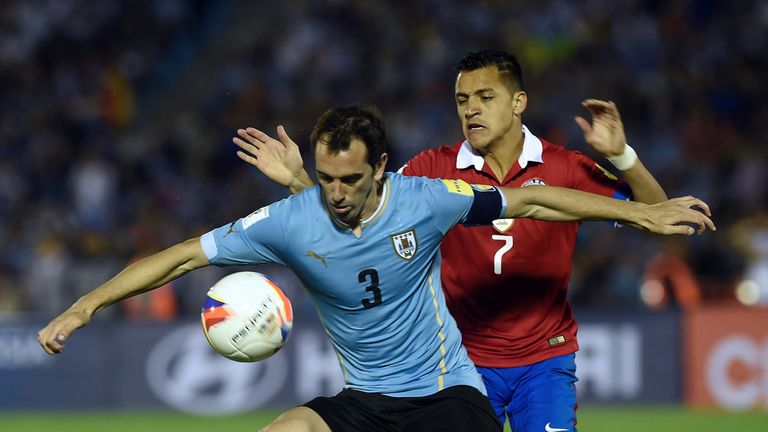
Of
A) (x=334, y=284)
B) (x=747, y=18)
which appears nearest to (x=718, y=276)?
(x=747, y=18)

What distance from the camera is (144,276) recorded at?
5.86 metres

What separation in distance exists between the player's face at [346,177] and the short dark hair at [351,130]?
27 mm

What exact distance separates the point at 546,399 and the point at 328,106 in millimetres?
12443

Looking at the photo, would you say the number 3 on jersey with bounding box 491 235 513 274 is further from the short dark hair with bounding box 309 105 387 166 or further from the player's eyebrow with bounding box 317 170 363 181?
the player's eyebrow with bounding box 317 170 363 181

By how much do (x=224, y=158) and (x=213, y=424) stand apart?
20.0 feet

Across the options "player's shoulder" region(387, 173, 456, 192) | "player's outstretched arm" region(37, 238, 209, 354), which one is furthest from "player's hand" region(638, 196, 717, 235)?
"player's outstretched arm" region(37, 238, 209, 354)

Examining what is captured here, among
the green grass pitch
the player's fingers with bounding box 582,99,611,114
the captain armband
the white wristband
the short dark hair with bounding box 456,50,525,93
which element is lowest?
the green grass pitch

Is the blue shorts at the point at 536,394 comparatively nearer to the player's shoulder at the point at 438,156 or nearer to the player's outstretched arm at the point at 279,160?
the player's shoulder at the point at 438,156

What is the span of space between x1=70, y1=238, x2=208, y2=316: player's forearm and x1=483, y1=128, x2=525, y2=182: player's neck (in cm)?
180

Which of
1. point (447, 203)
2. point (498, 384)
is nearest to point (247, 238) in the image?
point (447, 203)

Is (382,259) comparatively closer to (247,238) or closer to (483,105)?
(247,238)

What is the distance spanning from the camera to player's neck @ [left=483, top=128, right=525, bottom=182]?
696 centimetres

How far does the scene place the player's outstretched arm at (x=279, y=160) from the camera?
6.92 meters

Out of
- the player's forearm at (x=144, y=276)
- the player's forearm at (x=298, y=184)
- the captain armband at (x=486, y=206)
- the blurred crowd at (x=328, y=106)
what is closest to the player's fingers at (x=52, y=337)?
the player's forearm at (x=144, y=276)
